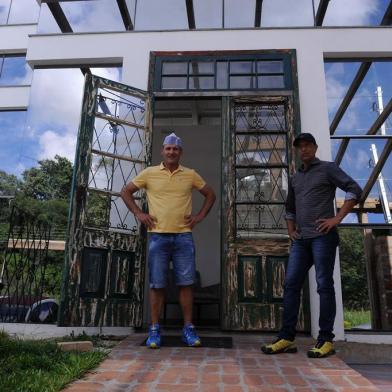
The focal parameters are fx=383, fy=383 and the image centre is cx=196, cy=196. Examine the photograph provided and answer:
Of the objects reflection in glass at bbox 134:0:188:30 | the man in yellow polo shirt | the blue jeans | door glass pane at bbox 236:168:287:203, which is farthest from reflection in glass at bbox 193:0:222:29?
the blue jeans

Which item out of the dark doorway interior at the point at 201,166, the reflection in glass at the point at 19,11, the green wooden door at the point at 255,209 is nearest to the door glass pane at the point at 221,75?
the green wooden door at the point at 255,209

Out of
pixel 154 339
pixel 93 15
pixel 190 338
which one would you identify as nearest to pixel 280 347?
pixel 190 338

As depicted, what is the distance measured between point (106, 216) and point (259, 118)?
192cm

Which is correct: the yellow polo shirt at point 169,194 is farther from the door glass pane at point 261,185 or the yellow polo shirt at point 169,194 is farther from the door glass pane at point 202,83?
the door glass pane at point 202,83

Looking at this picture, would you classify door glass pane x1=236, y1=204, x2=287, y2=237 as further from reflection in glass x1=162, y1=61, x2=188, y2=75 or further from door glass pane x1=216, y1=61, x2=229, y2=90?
reflection in glass x1=162, y1=61, x2=188, y2=75

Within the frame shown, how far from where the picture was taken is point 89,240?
3.38 meters

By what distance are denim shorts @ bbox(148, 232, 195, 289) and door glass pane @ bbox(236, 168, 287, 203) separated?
1121mm

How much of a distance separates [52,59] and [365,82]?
3735mm

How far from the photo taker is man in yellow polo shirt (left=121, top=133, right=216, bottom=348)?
2930 millimetres

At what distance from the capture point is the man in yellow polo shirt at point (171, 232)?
293 cm

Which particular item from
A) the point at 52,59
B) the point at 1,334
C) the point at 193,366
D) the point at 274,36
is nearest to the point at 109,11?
the point at 52,59

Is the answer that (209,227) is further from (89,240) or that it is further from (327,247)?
(327,247)

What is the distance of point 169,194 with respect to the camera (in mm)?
3039

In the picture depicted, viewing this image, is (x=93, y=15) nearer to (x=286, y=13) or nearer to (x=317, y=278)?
(x=286, y=13)
